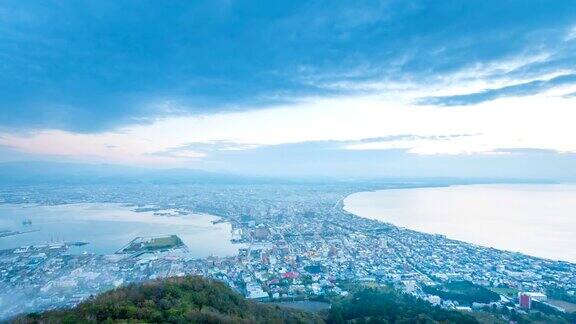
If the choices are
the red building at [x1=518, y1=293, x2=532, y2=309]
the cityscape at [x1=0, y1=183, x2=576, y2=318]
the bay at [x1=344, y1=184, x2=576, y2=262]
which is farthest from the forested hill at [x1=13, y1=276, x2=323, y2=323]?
the bay at [x1=344, y1=184, x2=576, y2=262]

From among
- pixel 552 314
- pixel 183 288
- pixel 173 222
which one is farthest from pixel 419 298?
pixel 173 222

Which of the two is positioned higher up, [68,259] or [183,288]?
[183,288]

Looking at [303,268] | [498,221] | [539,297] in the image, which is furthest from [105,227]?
[498,221]

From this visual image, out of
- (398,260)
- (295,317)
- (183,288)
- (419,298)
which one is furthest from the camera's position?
(398,260)

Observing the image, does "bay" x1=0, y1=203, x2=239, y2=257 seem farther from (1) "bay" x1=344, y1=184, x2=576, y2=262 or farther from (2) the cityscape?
(1) "bay" x1=344, y1=184, x2=576, y2=262

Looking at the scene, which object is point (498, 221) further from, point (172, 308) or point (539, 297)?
point (172, 308)

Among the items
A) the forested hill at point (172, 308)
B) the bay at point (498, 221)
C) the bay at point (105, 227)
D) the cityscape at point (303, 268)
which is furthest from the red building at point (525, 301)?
the bay at point (105, 227)

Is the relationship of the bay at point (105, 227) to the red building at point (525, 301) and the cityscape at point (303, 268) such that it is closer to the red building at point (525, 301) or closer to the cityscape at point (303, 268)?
the cityscape at point (303, 268)

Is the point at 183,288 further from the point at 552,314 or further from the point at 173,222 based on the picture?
the point at 173,222
